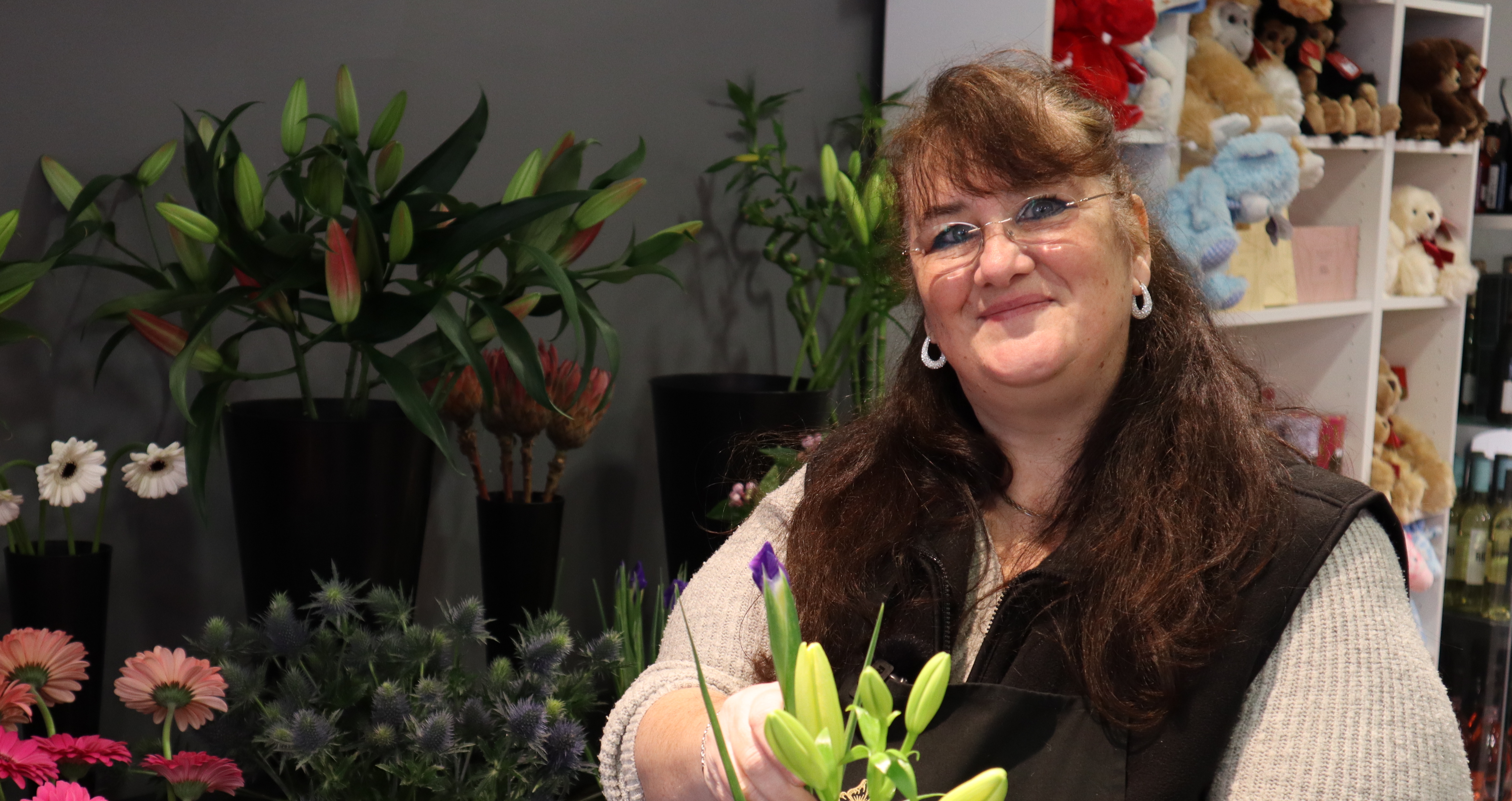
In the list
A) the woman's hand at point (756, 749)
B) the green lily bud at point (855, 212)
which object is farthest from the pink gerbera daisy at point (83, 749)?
the green lily bud at point (855, 212)

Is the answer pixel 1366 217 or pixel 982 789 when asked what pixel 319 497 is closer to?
pixel 982 789

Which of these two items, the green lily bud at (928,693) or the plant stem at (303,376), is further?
the plant stem at (303,376)

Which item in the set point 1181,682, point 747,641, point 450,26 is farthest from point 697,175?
point 1181,682

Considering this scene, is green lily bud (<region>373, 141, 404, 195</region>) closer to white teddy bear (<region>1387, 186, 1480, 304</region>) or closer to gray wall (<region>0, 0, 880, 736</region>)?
gray wall (<region>0, 0, 880, 736</region>)

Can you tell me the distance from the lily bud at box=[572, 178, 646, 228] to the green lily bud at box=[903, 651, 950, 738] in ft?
3.56

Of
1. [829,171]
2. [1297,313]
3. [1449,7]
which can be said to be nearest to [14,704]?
[829,171]

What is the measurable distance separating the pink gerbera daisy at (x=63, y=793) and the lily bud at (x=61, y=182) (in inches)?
35.0

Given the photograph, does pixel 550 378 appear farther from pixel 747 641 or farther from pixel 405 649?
pixel 747 641

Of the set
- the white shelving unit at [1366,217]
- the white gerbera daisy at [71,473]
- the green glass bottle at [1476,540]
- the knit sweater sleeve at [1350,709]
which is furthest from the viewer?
the green glass bottle at [1476,540]

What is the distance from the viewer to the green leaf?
123 cm

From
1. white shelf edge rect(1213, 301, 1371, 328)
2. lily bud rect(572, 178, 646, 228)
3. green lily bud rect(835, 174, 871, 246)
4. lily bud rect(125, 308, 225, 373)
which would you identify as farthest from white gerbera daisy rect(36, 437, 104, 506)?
white shelf edge rect(1213, 301, 1371, 328)

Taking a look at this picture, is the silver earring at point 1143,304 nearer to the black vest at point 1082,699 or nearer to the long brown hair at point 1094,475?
the long brown hair at point 1094,475

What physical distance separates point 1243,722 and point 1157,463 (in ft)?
0.69

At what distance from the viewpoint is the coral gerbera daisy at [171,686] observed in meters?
1.02
